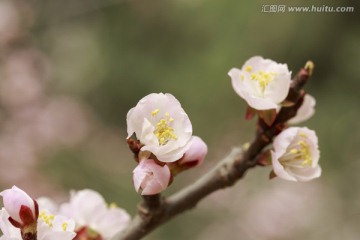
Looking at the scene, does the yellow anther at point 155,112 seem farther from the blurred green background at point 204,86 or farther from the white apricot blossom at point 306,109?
the blurred green background at point 204,86

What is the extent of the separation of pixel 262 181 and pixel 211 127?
1.39 ft

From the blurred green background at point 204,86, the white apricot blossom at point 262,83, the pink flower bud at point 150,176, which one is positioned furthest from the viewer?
the blurred green background at point 204,86

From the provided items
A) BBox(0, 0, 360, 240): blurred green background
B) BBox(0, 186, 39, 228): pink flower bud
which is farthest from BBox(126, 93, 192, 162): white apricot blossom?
BBox(0, 0, 360, 240): blurred green background

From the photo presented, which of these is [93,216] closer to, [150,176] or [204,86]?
[150,176]

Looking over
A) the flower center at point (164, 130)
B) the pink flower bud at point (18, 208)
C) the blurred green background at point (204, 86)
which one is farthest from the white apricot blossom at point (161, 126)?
the blurred green background at point (204, 86)

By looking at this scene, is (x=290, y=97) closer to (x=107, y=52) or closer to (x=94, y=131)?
(x=94, y=131)

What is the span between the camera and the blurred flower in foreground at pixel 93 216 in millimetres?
658

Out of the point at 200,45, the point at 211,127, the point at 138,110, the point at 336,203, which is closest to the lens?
the point at 138,110

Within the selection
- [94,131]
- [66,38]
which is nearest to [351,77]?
[94,131]

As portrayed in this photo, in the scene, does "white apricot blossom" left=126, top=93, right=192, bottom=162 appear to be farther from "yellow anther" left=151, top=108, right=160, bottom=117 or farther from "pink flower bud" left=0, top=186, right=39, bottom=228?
"pink flower bud" left=0, top=186, right=39, bottom=228

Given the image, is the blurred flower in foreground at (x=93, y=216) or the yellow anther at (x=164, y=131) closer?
the yellow anther at (x=164, y=131)

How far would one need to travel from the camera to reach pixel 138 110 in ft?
1.58

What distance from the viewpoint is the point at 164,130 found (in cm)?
50

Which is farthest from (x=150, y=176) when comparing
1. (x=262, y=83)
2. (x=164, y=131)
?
(x=262, y=83)
